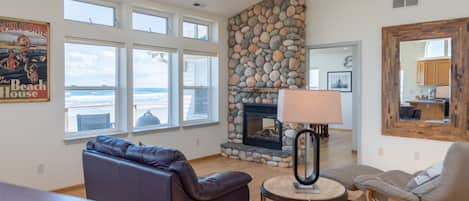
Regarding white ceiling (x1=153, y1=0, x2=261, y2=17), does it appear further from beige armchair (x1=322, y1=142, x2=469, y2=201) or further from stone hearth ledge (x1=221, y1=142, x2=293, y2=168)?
beige armchair (x1=322, y1=142, x2=469, y2=201)

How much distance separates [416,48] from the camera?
5211 mm

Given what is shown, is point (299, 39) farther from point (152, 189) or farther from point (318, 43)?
point (152, 189)

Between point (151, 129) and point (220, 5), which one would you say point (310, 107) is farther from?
point (220, 5)

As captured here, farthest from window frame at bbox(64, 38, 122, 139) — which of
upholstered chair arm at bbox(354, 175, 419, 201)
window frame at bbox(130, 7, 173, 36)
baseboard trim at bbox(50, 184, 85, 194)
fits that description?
upholstered chair arm at bbox(354, 175, 419, 201)

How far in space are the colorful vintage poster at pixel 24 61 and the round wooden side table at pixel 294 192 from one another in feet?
10.0

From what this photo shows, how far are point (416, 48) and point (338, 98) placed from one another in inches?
122

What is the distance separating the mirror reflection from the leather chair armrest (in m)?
3.27

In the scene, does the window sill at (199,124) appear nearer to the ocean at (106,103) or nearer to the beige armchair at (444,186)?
the ocean at (106,103)

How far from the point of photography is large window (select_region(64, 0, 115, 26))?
4.82m

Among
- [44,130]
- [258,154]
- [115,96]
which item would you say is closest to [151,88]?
[115,96]

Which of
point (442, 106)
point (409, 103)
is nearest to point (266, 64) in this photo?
point (409, 103)

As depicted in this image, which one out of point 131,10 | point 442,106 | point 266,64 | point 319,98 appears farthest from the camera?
point 266,64

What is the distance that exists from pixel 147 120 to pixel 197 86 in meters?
1.21

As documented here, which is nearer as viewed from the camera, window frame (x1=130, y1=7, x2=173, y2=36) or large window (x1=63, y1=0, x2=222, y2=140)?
large window (x1=63, y1=0, x2=222, y2=140)
